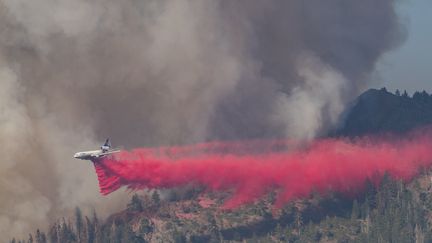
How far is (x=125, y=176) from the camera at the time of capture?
19988cm

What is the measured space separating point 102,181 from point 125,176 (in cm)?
364

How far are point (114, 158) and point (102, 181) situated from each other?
3.95 m

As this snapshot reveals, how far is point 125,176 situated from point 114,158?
320 cm

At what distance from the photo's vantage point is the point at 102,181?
652ft

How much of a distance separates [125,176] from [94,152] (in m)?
6.16

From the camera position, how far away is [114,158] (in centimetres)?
19962

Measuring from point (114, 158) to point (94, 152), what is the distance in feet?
11.4

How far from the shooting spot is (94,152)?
198 meters
